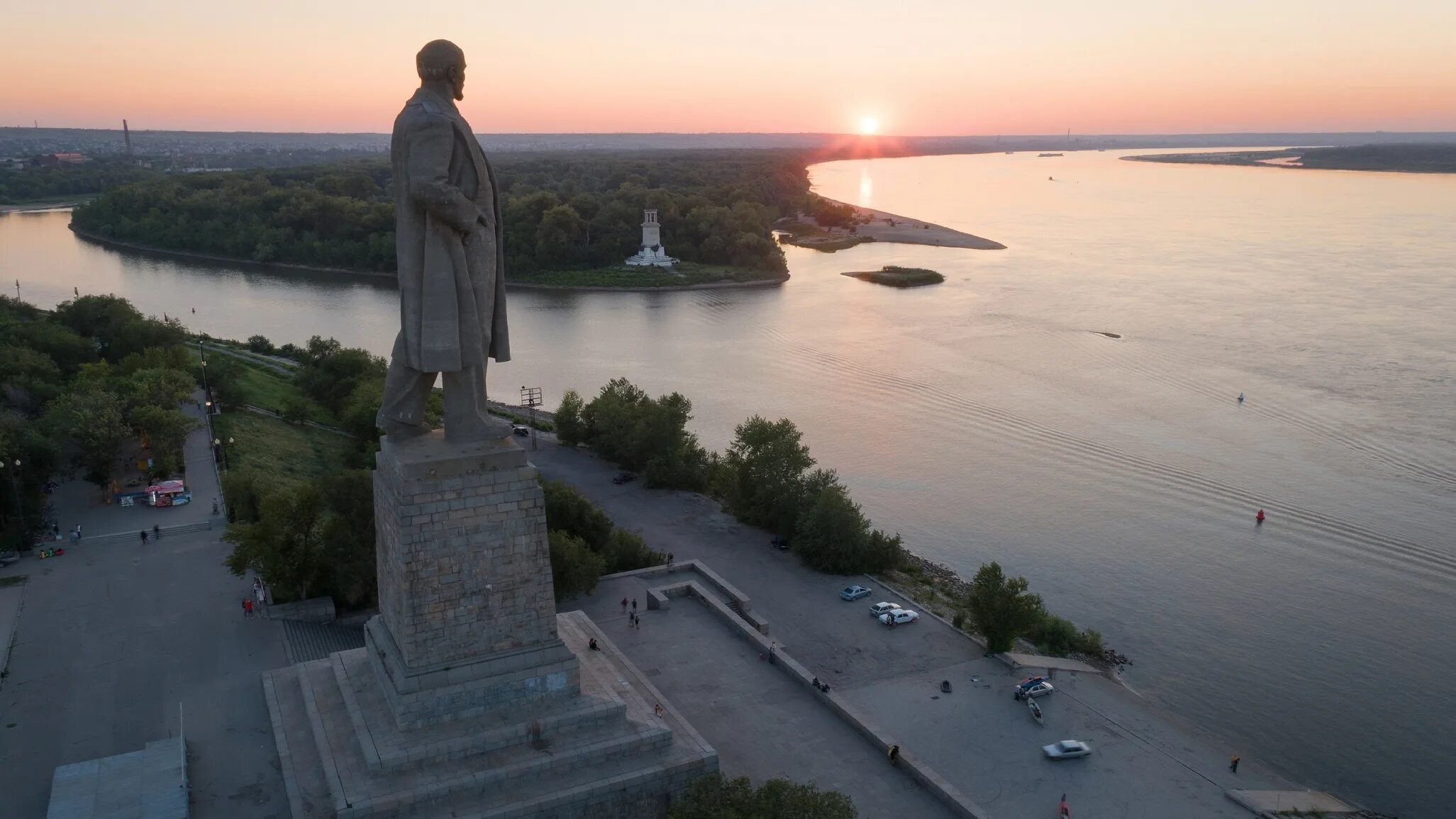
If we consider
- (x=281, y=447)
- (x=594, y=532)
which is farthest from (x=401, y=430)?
(x=281, y=447)

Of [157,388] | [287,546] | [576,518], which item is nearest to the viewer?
[287,546]

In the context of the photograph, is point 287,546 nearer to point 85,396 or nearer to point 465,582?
point 465,582

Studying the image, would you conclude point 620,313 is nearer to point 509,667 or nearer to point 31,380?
point 31,380

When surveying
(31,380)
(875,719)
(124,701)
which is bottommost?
(875,719)

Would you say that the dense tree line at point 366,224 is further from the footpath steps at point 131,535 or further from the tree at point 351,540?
the tree at point 351,540

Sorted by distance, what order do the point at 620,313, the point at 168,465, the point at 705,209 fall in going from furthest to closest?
the point at 705,209, the point at 620,313, the point at 168,465

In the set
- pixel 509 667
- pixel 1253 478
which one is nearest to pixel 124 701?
pixel 509 667

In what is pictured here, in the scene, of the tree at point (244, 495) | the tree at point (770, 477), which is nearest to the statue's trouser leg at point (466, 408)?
the tree at point (244, 495)
